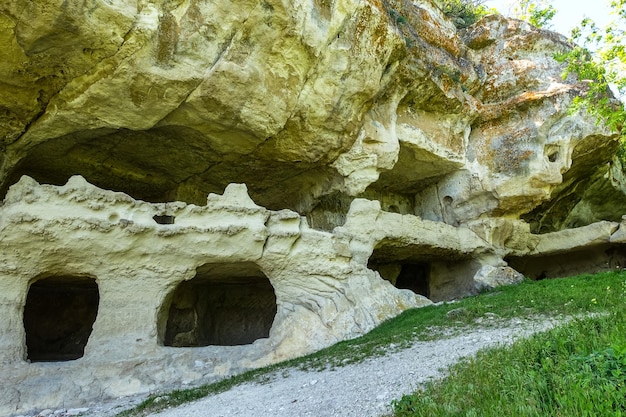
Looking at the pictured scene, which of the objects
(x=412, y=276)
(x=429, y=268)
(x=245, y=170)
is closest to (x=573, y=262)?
(x=429, y=268)

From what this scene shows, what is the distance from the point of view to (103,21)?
637cm

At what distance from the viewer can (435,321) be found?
6738 mm

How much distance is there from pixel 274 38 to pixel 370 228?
447 centimetres

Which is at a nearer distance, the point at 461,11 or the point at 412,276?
the point at 412,276

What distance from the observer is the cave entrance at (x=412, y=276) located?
13.8 meters

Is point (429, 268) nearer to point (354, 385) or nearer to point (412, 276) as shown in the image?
point (412, 276)

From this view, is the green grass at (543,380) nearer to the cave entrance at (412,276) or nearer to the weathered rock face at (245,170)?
the weathered rock face at (245,170)

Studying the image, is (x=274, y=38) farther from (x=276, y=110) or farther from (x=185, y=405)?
(x=185, y=405)

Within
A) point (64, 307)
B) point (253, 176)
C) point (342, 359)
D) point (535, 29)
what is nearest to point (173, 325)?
point (64, 307)

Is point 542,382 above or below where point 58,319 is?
above

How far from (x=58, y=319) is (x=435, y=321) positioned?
9.12 metres

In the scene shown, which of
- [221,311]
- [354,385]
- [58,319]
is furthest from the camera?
[221,311]

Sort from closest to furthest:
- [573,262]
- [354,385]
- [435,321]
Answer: [354,385], [435,321], [573,262]

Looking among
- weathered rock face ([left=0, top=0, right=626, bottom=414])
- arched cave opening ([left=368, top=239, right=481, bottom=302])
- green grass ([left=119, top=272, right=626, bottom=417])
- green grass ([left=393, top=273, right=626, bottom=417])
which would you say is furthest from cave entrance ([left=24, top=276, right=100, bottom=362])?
green grass ([left=393, top=273, right=626, bottom=417])
